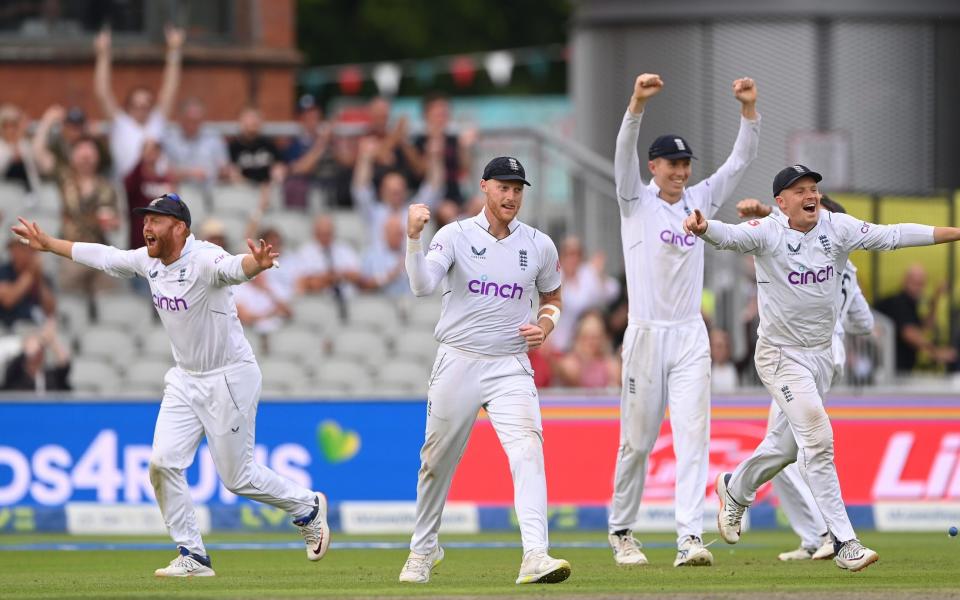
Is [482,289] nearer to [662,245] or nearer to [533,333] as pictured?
[533,333]

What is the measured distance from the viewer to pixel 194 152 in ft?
63.2

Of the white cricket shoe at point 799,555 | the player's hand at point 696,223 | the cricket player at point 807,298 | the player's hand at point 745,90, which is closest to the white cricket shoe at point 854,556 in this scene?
the cricket player at point 807,298

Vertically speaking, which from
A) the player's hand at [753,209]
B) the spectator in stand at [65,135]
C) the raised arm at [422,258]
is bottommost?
the raised arm at [422,258]

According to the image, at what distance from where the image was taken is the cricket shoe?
38.0 feet

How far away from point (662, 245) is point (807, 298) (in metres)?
1.15

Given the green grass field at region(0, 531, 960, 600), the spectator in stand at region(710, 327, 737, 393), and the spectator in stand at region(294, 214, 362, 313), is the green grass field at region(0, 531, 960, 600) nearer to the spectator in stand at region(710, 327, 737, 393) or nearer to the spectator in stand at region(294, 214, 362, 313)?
the spectator in stand at region(710, 327, 737, 393)

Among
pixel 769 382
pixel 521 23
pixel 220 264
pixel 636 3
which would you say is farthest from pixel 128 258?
pixel 521 23

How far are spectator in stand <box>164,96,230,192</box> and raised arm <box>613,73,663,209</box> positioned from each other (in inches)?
332

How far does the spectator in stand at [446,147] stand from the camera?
19094 mm

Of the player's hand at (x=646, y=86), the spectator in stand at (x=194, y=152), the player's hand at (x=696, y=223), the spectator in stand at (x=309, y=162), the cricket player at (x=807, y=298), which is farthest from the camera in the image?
the spectator in stand at (x=309, y=162)

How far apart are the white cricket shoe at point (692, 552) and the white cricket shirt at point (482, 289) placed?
1.85 meters

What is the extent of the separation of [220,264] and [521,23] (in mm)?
36955

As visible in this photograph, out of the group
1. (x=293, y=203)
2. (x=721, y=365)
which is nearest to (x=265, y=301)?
(x=293, y=203)

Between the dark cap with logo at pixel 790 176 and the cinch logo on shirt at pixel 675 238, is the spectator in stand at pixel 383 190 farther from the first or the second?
the dark cap with logo at pixel 790 176
